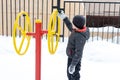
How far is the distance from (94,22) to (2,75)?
12.4 meters

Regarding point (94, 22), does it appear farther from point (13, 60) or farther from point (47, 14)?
point (13, 60)

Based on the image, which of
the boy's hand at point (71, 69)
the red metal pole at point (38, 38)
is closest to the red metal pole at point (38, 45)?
the red metal pole at point (38, 38)

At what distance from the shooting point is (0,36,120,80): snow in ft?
20.7

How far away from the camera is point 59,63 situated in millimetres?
7117

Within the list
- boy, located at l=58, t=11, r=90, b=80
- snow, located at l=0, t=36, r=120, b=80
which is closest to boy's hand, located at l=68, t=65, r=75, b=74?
boy, located at l=58, t=11, r=90, b=80

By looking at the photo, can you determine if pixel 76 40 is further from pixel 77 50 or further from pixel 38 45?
pixel 38 45

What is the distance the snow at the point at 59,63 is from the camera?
6.31 metres

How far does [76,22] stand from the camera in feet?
15.9

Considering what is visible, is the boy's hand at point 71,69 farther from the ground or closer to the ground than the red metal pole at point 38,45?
closer to the ground

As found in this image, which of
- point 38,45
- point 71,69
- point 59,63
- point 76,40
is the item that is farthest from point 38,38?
point 59,63

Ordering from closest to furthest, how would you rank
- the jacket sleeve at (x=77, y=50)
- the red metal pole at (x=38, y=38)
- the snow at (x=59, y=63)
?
the jacket sleeve at (x=77, y=50), the red metal pole at (x=38, y=38), the snow at (x=59, y=63)

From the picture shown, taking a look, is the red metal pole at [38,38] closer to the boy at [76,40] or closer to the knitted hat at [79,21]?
the boy at [76,40]

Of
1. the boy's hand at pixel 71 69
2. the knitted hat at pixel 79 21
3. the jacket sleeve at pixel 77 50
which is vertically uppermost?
the knitted hat at pixel 79 21

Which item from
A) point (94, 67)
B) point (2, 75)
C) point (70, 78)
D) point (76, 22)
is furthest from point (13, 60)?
point (76, 22)
